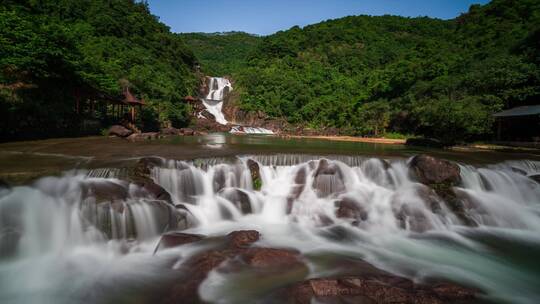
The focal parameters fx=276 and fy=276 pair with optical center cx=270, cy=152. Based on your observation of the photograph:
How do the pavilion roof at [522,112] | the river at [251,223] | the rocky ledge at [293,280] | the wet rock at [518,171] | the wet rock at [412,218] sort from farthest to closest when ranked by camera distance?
1. the pavilion roof at [522,112]
2. the wet rock at [518,171]
3. the wet rock at [412,218]
4. the river at [251,223]
5. the rocky ledge at [293,280]

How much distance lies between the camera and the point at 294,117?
159 feet

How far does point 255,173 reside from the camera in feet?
34.1

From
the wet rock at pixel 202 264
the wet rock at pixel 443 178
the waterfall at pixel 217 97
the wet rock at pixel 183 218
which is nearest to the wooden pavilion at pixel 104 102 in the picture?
the wet rock at pixel 183 218

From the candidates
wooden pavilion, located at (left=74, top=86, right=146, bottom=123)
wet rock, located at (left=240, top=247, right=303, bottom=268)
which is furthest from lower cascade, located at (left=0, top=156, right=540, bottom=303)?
wooden pavilion, located at (left=74, top=86, right=146, bottom=123)

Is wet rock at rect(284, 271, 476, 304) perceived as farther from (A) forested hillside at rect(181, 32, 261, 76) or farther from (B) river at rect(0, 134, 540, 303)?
(A) forested hillside at rect(181, 32, 261, 76)

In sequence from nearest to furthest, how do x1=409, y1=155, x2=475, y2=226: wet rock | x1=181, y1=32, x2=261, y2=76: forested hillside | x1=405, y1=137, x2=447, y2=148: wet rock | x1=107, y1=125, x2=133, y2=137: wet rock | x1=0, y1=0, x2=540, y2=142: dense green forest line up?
x1=409, y1=155, x2=475, y2=226: wet rock, x1=0, y1=0, x2=540, y2=142: dense green forest, x1=405, y1=137, x2=447, y2=148: wet rock, x1=107, y1=125, x2=133, y2=137: wet rock, x1=181, y1=32, x2=261, y2=76: forested hillside

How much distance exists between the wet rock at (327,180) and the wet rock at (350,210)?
87 cm

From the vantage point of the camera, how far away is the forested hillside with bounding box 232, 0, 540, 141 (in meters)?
21.6

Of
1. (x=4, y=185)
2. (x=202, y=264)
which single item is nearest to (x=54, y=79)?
(x=4, y=185)

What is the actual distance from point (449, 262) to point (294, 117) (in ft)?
140

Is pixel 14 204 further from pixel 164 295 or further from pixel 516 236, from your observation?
pixel 516 236

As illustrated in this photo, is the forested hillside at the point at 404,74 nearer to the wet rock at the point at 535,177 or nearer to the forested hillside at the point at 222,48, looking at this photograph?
the wet rock at the point at 535,177

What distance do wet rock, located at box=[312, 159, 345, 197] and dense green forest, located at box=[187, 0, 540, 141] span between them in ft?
41.0

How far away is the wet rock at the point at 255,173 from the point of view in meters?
10.2
